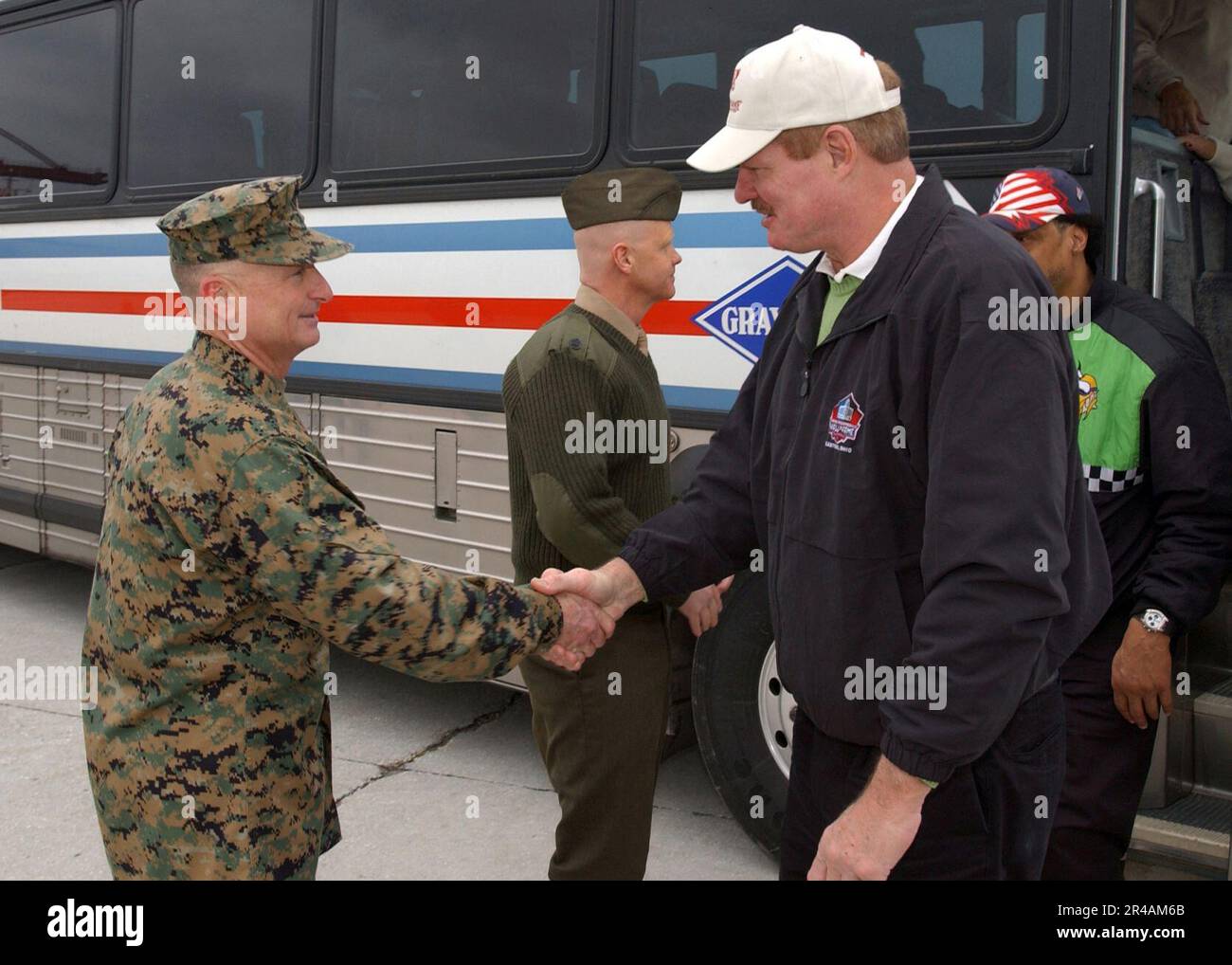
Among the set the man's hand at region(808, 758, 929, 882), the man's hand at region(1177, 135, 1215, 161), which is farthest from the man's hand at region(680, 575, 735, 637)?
the man's hand at region(1177, 135, 1215, 161)

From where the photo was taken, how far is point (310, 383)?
216 inches

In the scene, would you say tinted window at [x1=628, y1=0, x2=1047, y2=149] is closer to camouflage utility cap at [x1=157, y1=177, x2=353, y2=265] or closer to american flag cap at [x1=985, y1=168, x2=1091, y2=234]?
american flag cap at [x1=985, y1=168, x2=1091, y2=234]

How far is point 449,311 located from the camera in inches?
194

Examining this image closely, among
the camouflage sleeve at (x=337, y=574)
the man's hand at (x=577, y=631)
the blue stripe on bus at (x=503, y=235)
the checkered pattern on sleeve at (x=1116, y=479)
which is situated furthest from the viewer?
the blue stripe on bus at (x=503, y=235)

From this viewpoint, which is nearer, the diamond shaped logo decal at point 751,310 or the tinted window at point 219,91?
the diamond shaped logo decal at point 751,310


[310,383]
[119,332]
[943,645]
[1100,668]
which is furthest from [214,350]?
[119,332]

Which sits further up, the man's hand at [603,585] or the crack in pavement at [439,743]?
the man's hand at [603,585]

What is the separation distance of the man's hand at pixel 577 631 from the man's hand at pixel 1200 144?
9.17 ft

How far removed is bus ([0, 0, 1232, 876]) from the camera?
11.7ft

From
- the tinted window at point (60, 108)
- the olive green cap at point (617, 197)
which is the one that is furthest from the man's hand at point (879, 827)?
the tinted window at point (60, 108)

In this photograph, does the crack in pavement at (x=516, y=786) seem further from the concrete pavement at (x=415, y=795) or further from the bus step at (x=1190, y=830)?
the bus step at (x=1190, y=830)

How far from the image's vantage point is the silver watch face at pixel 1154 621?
3014 millimetres

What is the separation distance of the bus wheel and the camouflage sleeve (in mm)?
1893

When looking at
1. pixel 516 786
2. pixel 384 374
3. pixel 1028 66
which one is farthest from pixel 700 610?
pixel 384 374
